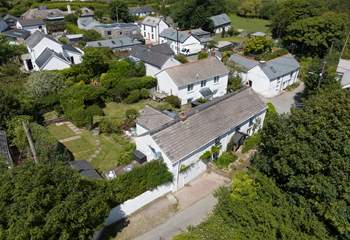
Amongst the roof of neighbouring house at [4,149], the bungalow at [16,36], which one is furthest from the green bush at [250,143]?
the bungalow at [16,36]

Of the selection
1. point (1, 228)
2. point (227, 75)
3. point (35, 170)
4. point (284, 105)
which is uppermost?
point (35, 170)

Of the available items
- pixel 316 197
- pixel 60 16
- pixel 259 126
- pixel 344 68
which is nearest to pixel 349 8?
pixel 344 68

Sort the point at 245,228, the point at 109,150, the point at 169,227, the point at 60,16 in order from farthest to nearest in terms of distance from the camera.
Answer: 1. the point at 60,16
2. the point at 109,150
3. the point at 169,227
4. the point at 245,228

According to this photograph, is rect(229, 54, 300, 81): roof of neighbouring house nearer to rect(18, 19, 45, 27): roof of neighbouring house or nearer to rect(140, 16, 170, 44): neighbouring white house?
rect(140, 16, 170, 44): neighbouring white house

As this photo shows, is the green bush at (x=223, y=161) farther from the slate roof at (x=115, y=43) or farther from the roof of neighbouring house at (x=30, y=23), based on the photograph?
the roof of neighbouring house at (x=30, y=23)

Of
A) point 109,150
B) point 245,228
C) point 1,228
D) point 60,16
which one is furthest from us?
point 60,16

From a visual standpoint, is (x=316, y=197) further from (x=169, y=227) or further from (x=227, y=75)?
(x=227, y=75)
